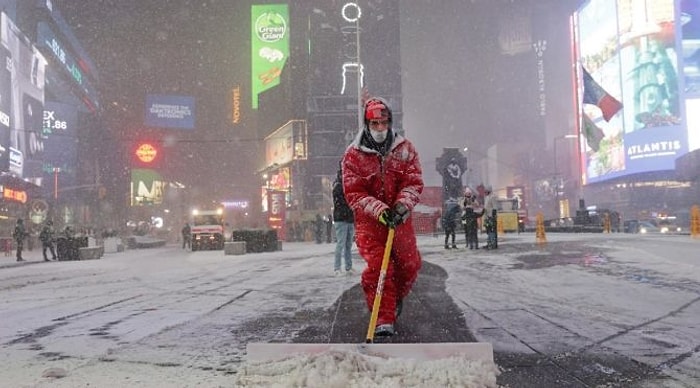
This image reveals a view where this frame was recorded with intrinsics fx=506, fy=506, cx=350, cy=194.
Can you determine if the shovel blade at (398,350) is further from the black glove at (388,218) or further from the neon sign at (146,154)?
the neon sign at (146,154)

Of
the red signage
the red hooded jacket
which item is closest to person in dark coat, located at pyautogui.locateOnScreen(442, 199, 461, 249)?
the red hooded jacket

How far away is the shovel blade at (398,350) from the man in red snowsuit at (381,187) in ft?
3.35

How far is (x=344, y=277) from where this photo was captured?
7977 millimetres

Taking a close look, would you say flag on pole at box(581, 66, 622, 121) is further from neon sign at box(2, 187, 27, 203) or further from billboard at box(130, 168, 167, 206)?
billboard at box(130, 168, 167, 206)

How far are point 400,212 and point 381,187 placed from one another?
401mm

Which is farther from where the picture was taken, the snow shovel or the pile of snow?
the snow shovel

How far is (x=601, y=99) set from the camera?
2512 cm

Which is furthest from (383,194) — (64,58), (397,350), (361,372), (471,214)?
(64,58)

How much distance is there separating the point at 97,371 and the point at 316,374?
1484 mm

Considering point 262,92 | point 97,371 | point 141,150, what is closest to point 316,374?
point 97,371

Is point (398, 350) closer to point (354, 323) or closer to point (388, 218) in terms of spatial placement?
point (388, 218)

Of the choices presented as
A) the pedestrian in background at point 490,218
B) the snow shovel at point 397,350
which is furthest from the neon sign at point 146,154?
the snow shovel at point 397,350

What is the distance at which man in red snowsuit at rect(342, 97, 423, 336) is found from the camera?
3.99 meters

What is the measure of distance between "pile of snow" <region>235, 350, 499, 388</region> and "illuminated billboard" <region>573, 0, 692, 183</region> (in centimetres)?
5110
